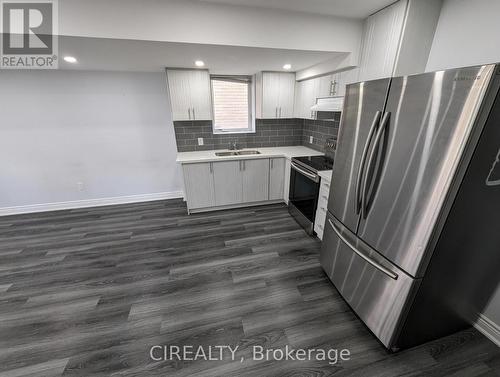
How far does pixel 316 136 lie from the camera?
11.4ft

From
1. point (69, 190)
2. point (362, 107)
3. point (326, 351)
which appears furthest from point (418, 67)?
point (69, 190)

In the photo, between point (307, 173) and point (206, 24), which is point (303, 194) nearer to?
point (307, 173)

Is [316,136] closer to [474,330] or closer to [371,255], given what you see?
[371,255]

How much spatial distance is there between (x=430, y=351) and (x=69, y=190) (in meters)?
4.91

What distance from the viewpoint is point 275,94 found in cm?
335

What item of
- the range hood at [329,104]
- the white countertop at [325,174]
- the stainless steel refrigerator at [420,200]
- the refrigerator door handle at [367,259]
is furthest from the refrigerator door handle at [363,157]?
the range hood at [329,104]

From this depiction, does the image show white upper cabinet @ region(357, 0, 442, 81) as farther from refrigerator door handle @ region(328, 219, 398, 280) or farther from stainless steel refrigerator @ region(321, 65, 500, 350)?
refrigerator door handle @ region(328, 219, 398, 280)

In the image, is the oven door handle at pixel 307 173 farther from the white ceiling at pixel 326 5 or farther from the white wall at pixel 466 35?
the white ceiling at pixel 326 5

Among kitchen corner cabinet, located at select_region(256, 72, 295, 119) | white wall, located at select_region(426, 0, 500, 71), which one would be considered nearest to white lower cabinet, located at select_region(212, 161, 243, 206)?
kitchen corner cabinet, located at select_region(256, 72, 295, 119)

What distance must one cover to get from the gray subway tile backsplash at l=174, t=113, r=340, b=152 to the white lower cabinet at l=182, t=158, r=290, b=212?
26.2 inches

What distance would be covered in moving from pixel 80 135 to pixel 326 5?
374cm

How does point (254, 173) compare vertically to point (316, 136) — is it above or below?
below

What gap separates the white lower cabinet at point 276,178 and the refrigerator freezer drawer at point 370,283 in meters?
1.55

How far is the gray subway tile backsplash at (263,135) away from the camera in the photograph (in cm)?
338
